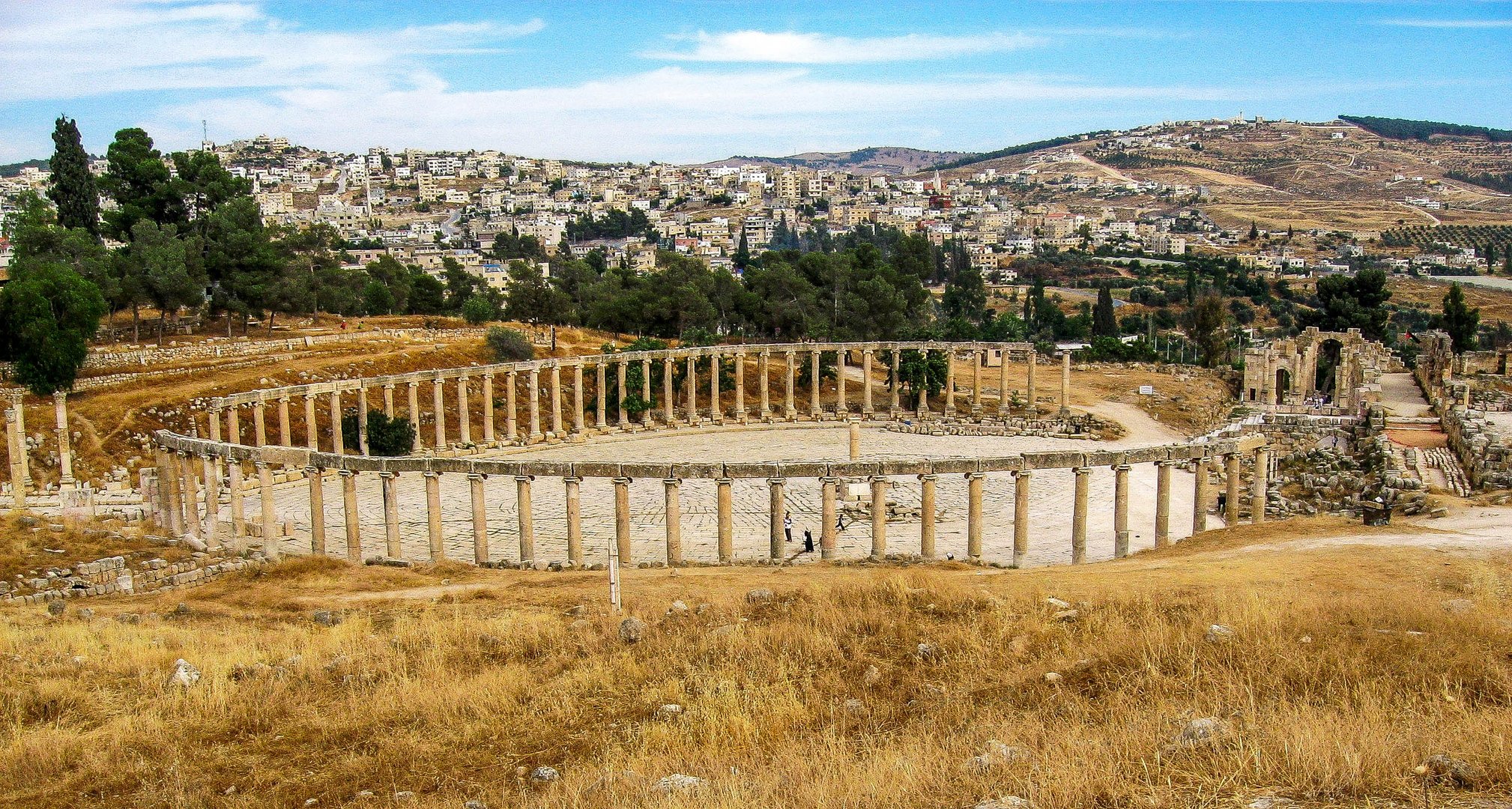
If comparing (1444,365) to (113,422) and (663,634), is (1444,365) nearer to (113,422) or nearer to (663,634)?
(663,634)

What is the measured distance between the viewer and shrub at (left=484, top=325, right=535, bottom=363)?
57844 millimetres

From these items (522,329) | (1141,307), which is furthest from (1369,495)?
(1141,307)

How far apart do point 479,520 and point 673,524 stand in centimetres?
508

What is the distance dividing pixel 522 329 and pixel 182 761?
56214mm

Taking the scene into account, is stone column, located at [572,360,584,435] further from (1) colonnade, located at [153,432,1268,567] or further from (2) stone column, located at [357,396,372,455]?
(1) colonnade, located at [153,432,1268,567]

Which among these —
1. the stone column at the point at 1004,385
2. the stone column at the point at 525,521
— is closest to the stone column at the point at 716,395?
the stone column at the point at 1004,385

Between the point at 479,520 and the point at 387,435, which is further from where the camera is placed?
the point at 387,435

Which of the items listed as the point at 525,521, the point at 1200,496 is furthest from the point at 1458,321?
the point at 525,521

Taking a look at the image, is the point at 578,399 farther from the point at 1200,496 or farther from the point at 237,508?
the point at 1200,496

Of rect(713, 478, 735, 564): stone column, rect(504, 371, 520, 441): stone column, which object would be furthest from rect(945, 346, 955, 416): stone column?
rect(713, 478, 735, 564): stone column

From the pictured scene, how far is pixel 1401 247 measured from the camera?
162 metres

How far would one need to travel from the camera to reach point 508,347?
5797 centimetres

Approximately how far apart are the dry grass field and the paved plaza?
358 inches

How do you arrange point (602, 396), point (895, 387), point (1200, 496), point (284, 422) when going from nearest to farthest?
1. point (1200, 496)
2. point (284, 422)
3. point (602, 396)
4. point (895, 387)
